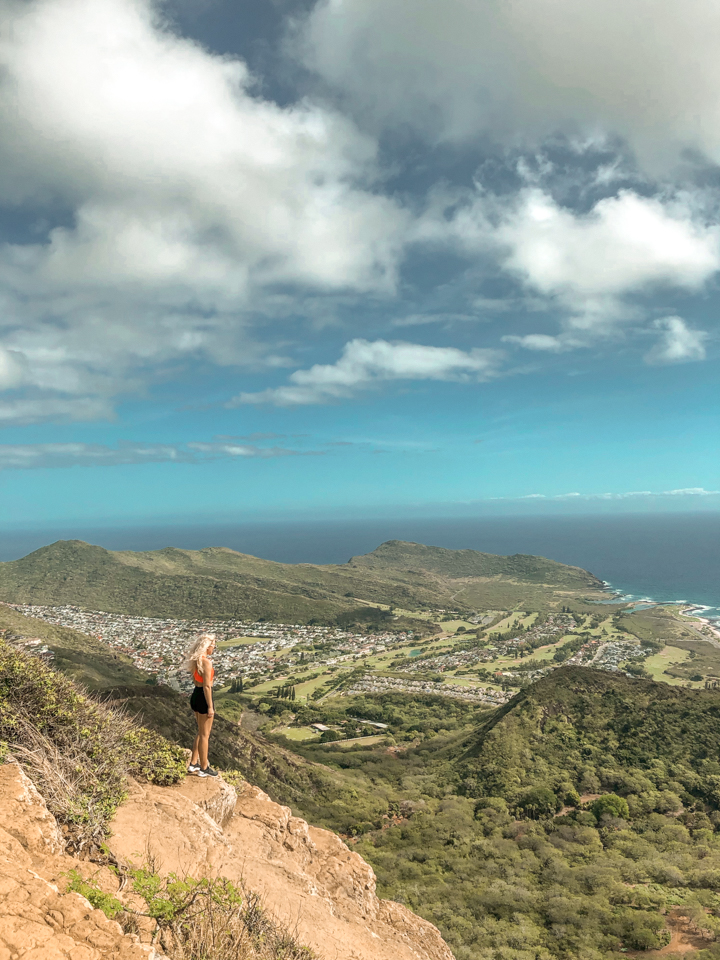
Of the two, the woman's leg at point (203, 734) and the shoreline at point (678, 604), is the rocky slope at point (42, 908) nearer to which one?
the woman's leg at point (203, 734)

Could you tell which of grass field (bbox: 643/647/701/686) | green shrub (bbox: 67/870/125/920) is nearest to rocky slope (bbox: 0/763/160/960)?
green shrub (bbox: 67/870/125/920)

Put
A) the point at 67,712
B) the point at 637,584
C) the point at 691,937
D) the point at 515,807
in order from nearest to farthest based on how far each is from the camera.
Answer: the point at 67,712 < the point at 691,937 < the point at 515,807 < the point at 637,584

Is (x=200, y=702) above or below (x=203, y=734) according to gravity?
above

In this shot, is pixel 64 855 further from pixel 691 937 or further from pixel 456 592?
pixel 456 592

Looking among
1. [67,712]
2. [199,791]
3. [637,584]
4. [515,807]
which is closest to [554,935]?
[515,807]

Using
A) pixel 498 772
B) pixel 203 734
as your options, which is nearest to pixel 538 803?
pixel 498 772

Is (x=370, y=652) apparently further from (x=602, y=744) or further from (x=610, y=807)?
(x=610, y=807)

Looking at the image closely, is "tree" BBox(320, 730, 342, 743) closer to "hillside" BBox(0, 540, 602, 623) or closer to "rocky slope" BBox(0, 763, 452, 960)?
"rocky slope" BBox(0, 763, 452, 960)
